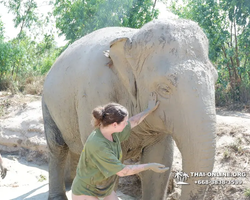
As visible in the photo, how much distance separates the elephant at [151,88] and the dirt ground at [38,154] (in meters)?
Result: 1.27

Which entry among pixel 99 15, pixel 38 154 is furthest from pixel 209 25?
pixel 38 154

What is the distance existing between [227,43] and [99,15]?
3294 millimetres

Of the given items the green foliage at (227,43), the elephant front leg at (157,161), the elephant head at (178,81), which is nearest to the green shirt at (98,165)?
the elephant head at (178,81)

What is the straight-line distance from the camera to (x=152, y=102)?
3.80m

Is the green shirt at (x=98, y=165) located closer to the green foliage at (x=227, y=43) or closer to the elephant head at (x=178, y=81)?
the elephant head at (x=178, y=81)

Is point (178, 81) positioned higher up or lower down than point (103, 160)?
higher up

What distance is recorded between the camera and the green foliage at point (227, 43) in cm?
980

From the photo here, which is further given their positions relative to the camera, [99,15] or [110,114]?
[99,15]

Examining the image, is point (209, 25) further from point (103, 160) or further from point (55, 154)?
point (103, 160)

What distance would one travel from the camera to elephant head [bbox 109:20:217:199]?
11.4ft

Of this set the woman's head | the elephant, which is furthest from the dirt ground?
the woman's head

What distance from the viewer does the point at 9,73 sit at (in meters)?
13.7

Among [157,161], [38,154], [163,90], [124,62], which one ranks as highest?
[124,62]

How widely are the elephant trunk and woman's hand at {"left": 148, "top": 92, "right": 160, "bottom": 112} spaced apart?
15.0 inches
